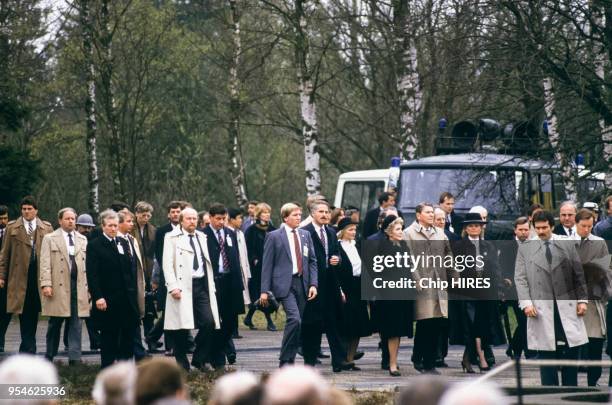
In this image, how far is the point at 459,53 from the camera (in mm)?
24031

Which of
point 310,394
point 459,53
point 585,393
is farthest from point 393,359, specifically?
point 310,394

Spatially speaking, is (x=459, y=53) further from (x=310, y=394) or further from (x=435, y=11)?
(x=310, y=394)

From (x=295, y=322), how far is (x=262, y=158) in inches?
1299

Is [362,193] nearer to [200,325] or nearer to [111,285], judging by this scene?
[200,325]

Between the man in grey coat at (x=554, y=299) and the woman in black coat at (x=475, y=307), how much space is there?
340 centimetres

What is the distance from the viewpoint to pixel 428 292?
16172 millimetres

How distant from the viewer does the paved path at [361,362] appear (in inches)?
588

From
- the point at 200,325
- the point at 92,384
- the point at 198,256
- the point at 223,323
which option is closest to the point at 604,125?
the point at 223,323

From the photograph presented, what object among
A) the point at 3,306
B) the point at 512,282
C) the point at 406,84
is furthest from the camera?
the point at 406,84

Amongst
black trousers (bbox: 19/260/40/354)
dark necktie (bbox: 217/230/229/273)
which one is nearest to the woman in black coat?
dark necktie (bbox: 217/230/229/273)

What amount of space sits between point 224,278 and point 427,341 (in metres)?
2.47

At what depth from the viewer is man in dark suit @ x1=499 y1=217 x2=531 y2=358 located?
16484 mm

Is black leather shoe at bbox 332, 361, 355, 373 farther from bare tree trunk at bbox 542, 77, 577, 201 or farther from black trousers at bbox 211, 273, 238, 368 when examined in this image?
bare tree trunk at bbox 542, 77, 577, 201

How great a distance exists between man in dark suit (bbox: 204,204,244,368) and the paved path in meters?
0.36
